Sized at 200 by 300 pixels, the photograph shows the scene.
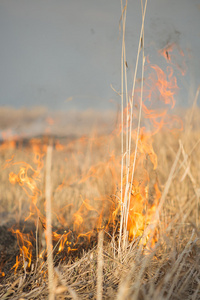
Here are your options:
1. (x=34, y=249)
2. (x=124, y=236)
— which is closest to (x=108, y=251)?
(x=124, y=236)

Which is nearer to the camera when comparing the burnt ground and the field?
the field

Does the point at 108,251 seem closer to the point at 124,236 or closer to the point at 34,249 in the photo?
the point at 124,236

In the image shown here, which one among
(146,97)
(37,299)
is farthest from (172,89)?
(37,299)

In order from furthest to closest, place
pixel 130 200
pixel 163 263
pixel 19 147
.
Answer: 1. pixel 19 147
2. pixel 130 200
3. pixel 163 263

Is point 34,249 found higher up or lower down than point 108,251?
lower down

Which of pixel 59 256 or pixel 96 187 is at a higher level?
pixel 96 187

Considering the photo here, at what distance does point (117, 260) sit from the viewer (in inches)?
48.8

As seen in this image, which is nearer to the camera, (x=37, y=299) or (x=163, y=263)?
(x=37, y=299)

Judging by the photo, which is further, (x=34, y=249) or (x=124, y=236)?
(x=34, y=249)

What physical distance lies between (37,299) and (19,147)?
9.89 ft

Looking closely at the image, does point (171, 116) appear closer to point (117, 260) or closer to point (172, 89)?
point (172, 89)

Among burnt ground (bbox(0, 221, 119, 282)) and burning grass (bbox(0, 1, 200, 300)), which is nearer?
burning grass (bbox(0, 1, 200, 300))

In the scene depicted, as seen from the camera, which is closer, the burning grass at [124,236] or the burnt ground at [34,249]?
the burning grass at [124,236]

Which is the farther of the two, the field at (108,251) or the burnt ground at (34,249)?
the burnt ground at (34,249)
